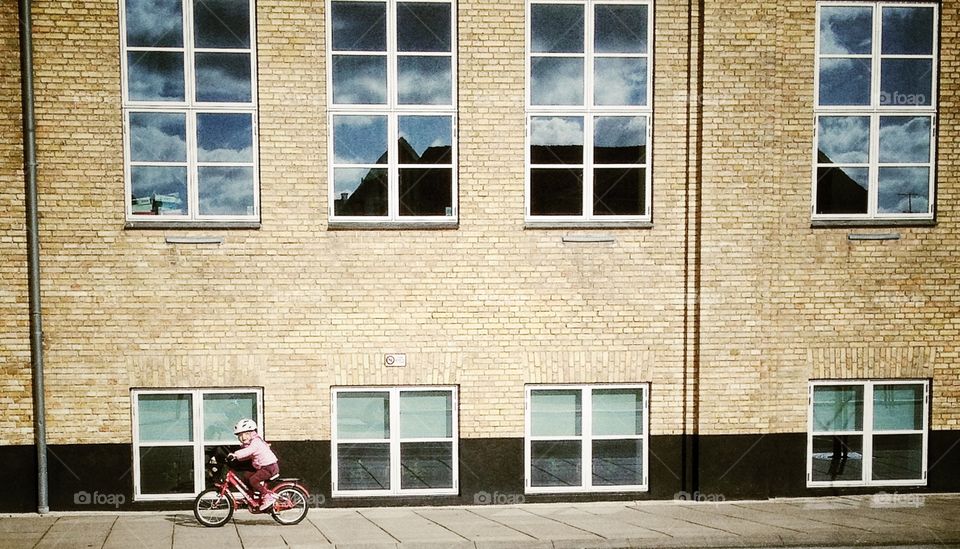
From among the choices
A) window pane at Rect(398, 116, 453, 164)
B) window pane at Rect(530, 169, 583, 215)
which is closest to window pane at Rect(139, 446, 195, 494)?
window pane at Rect(398, 116, 453, 164)

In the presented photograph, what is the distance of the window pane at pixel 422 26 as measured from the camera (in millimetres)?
9078

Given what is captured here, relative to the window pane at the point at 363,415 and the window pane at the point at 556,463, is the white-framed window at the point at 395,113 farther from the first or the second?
the window pane at the point at 556,463

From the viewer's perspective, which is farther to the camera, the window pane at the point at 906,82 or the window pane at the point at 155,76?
the window pane at the point at 906,82

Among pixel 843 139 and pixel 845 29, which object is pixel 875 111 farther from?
pixel 845 29

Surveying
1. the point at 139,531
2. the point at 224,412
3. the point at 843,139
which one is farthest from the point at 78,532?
the point at 843,139

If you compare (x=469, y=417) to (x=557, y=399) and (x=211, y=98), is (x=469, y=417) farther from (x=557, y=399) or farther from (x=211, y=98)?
(x=211, y=98)

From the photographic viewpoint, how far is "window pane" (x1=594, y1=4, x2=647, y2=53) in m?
9.21

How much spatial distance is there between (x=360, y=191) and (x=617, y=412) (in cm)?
479

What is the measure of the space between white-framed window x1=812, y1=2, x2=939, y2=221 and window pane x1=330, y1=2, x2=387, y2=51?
243 inches

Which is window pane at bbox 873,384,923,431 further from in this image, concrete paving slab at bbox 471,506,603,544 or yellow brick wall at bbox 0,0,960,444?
concrete paving slab at bbox 471,506,603,544

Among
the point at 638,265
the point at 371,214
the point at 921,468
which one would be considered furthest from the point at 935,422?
the point at 371,214

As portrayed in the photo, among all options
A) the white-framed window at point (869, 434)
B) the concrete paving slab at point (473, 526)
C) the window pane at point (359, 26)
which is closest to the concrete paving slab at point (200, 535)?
the concrete paving slab at point (473, 526)

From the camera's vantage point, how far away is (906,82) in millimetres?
9375

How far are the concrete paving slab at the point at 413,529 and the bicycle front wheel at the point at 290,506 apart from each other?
0.85 metres
